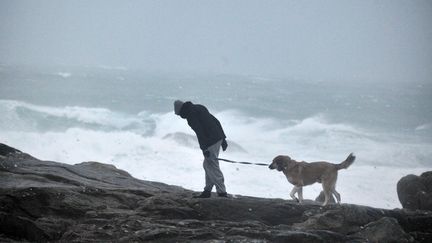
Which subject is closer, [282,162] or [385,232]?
[385,232]

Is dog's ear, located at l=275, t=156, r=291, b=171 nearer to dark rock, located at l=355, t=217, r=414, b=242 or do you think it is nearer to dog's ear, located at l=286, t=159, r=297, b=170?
dog's ear, located at l=286, t=159, r=297, b=170

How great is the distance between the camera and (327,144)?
139 feet

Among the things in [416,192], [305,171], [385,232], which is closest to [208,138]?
[305,171]

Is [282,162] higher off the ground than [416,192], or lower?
higher

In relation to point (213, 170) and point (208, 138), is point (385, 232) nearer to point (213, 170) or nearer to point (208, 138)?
point (213, 170)

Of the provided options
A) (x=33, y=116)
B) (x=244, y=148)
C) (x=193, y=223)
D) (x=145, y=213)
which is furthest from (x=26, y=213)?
(x=33, y=116)

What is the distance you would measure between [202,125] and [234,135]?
38.1 metres

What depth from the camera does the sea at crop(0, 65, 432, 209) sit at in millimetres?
25844

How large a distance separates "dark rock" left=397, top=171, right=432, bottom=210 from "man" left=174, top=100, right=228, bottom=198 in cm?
769

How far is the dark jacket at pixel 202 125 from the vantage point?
8781 millimetres

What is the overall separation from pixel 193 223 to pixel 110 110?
54.0m

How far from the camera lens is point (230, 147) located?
1419 inches

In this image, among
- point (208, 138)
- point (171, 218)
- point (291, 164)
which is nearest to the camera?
point (171, 218)

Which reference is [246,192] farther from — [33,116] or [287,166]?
[33,116]
